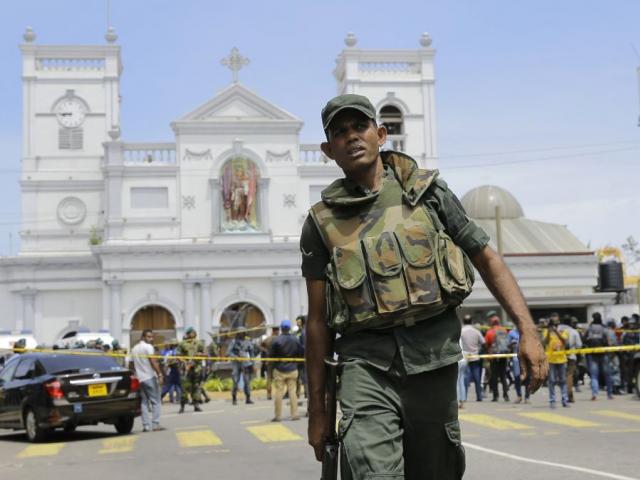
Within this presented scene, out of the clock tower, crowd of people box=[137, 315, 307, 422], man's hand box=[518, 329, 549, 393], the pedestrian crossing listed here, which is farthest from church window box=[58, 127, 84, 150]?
man's hand box=[518, 329, 549, 393]

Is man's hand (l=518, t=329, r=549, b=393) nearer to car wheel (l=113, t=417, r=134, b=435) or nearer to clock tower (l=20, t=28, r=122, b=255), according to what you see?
car wheel (l=113, t=417, r=134, b=435)

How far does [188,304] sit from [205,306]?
858 millimetres

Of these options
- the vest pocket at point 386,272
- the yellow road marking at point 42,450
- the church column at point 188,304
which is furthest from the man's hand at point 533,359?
the church column at point 188,304

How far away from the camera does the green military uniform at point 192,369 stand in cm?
2108

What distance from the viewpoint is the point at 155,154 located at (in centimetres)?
5509

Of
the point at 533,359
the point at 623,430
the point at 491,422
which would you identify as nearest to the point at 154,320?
the point at 491,422

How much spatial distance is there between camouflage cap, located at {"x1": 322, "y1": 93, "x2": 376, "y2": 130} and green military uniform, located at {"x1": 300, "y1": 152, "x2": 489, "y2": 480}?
37 cm

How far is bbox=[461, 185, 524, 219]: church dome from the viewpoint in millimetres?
62969

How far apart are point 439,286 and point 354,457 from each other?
0.82 m

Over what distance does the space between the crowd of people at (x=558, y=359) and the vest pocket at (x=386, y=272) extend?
14349mm

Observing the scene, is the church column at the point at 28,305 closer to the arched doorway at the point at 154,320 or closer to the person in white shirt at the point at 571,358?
the arched doorway at the point at 154,320

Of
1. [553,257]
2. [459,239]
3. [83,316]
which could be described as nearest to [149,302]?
[83,316]

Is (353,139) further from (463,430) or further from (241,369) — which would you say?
(241,369)

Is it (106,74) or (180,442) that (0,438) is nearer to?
(180,442)
